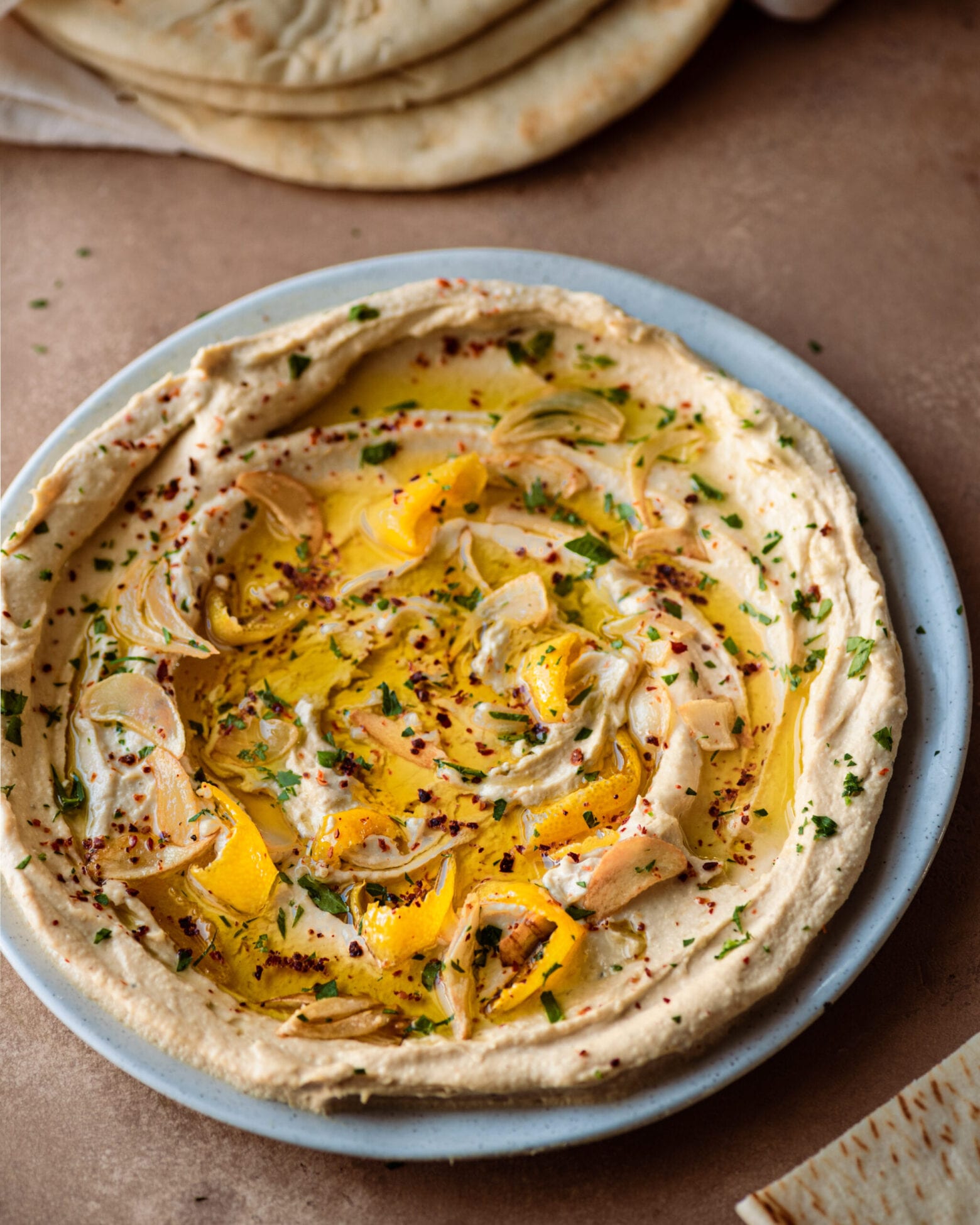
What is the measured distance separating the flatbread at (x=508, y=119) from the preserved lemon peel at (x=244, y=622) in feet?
6.83

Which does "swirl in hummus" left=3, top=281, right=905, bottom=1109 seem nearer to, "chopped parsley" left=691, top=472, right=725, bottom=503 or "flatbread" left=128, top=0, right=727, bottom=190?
"chopped parsley" left=691, top=472, right=725, bottom=503

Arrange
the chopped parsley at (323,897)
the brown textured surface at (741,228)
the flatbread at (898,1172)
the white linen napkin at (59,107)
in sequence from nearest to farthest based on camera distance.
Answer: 1. the flatbread at (898,1172)
2. the chopped parsley at (323,897)
3. the brown textured surface at (741,228)
4. the white linen napkin at (59,107)

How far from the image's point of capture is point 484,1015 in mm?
3551

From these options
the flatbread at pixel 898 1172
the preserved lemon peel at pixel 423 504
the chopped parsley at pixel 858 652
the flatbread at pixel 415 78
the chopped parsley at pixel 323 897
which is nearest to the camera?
the flatbread at pixel 898 1172

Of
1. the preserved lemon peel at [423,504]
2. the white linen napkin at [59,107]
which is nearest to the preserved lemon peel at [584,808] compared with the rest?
the preserved lemon peel at [423,504]

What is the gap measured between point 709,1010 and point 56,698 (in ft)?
7.59

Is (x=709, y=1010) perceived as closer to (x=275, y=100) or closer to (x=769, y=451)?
(x=769, y=451)

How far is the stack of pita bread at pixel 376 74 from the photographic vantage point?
4852 millimetres

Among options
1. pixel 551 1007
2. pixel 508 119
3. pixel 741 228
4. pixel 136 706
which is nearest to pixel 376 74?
pixel 508 119

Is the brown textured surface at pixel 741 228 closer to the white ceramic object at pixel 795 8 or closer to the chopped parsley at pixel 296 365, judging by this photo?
the white ceramic object at pixel 795 8

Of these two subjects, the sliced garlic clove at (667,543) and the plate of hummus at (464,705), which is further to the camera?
the sliced garlic clove at (667,543)

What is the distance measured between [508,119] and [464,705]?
2.62m

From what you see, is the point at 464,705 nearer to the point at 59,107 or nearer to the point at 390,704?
the point at 390,704

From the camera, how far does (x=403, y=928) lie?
3.58 meters
